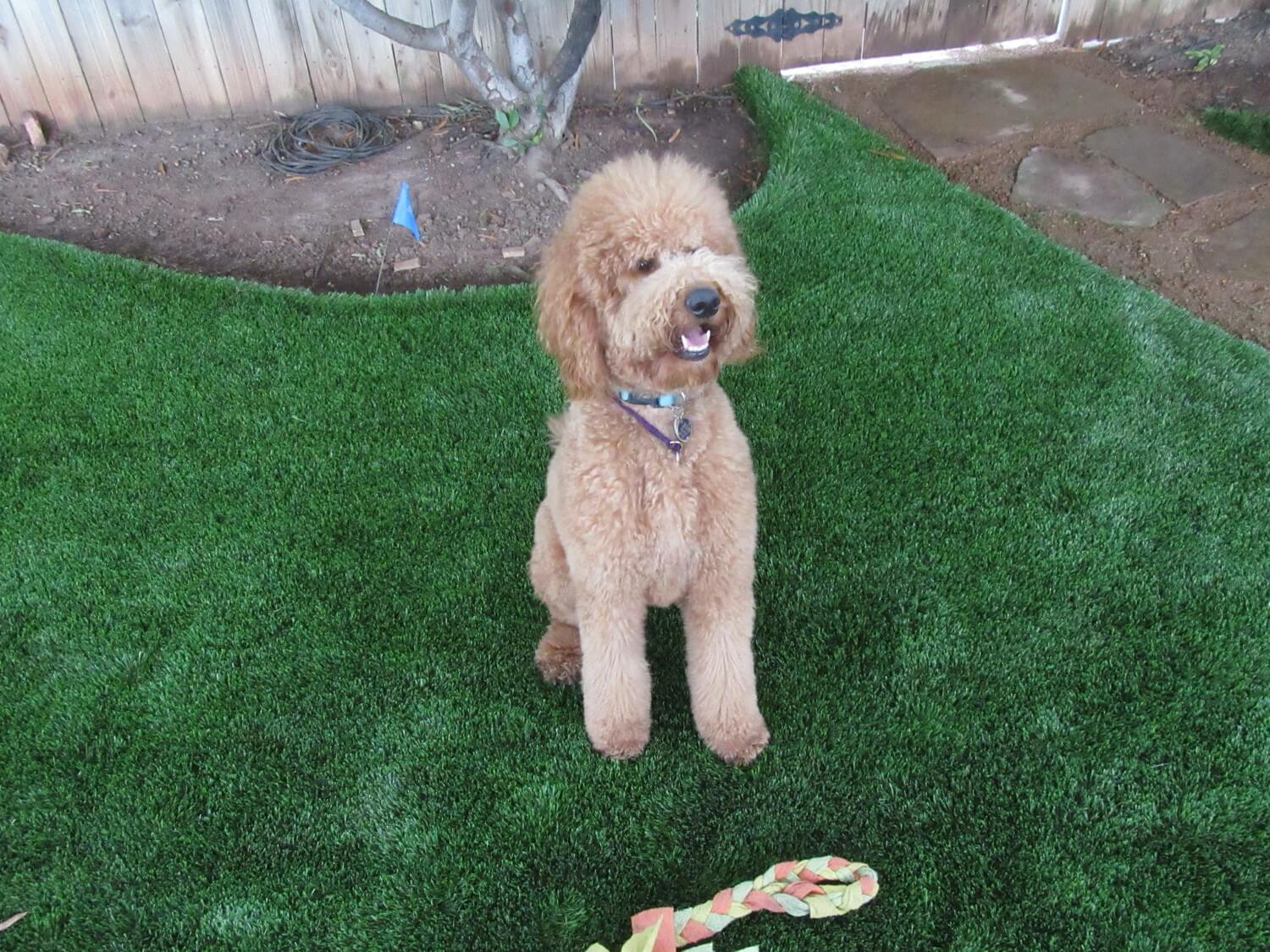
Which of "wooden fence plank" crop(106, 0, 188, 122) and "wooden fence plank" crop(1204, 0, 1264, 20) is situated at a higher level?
"wooden fence plank" crop(106, 0, 188, 122)

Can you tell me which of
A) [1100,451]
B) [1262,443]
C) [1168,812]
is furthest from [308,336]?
[1262,443]

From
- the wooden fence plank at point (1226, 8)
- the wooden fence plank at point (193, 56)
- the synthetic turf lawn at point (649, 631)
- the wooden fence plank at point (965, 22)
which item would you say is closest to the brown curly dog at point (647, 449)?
the synthetic turf lawn at point (649, 631)

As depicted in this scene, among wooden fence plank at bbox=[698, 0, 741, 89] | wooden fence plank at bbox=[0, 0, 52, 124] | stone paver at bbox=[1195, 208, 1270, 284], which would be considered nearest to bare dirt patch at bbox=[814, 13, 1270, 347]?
stone paver at bbox=[1195, 208, 1270, 284]

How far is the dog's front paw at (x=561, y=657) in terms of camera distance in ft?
7.91

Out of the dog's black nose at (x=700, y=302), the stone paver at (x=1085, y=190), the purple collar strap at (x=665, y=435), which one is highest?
the dog's black nose at (x=700, y=302)

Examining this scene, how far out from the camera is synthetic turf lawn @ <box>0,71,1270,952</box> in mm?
1968

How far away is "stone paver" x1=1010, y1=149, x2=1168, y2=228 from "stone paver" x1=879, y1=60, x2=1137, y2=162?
0.33m

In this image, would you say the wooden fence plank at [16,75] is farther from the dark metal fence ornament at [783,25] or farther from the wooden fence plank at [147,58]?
the dark metal fence ornament at [783,25]

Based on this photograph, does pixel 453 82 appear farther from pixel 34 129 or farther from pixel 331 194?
pixel 34 129

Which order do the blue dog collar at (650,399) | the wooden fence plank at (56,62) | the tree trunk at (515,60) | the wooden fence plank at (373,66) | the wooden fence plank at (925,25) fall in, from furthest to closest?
the wooden fence plank at (925,25) < the wooden fence plank at (373,66) < the wooden fence plank at (56,62) < the tree trunk at (515,60) < the blue dog collar at (650,399)

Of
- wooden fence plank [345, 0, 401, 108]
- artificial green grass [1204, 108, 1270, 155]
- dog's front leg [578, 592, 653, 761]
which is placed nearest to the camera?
dog's front leg [578, 592, 653, 761]

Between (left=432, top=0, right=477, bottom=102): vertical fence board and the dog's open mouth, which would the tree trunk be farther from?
the dog's open mouth

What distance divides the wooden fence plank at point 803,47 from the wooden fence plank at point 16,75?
170 inches

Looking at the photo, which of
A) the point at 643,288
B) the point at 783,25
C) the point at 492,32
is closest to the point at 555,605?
the point at 643,288
